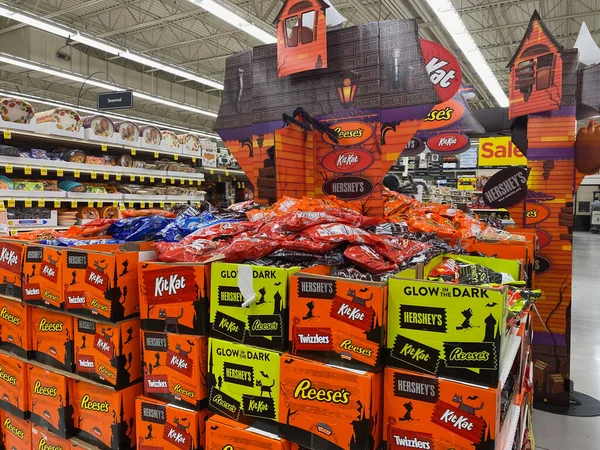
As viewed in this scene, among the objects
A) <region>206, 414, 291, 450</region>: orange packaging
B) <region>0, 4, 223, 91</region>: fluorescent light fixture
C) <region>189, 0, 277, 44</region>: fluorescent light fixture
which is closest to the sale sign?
<region>189, 0, 277, 44</region>: fluorescent light fixture

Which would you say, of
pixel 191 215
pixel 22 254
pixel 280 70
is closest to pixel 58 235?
pixel 22 254

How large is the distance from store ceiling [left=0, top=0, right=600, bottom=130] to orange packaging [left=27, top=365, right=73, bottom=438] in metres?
8.01

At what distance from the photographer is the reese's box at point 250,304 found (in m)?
1.43

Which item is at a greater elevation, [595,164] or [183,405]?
[595,164]

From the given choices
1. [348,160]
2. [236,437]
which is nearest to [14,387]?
[236,437]

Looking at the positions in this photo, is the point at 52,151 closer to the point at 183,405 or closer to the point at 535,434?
the point at 183,405

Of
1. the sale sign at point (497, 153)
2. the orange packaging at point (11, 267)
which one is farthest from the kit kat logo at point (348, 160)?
the sale sign at point (497, 153)

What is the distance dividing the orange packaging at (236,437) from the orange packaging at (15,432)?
3.97ft

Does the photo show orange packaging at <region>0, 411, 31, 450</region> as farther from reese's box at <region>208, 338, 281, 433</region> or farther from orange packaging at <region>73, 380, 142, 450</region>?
reese's box at <region>208, 338, 281, 433</region>

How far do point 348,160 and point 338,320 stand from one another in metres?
1.55

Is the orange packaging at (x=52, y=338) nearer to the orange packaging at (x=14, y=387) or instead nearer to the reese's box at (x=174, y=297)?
the orange packaging at (x=14, y=387)

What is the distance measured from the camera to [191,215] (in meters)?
2.26

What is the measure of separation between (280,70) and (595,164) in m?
2.48

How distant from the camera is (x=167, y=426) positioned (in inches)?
63.8
